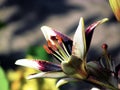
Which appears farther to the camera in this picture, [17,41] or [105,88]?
[17,41]

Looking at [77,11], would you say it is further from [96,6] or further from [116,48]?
[116,48]

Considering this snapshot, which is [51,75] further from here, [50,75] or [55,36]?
[55,36]

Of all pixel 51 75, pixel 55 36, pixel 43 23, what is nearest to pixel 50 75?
pixel 51 75

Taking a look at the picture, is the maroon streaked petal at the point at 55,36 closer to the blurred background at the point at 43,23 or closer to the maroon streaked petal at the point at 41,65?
the maroon streaked petal at the point at 41,65

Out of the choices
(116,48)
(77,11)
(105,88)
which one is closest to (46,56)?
(105,88)

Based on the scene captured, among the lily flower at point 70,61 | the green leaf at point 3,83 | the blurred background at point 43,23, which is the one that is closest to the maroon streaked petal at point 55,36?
the lily flower at point 70,61

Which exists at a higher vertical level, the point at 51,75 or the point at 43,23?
the point at 51,75

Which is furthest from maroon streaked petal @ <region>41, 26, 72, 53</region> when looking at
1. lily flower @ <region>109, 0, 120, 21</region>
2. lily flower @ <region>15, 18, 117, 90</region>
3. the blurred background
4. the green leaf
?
the blurred background
